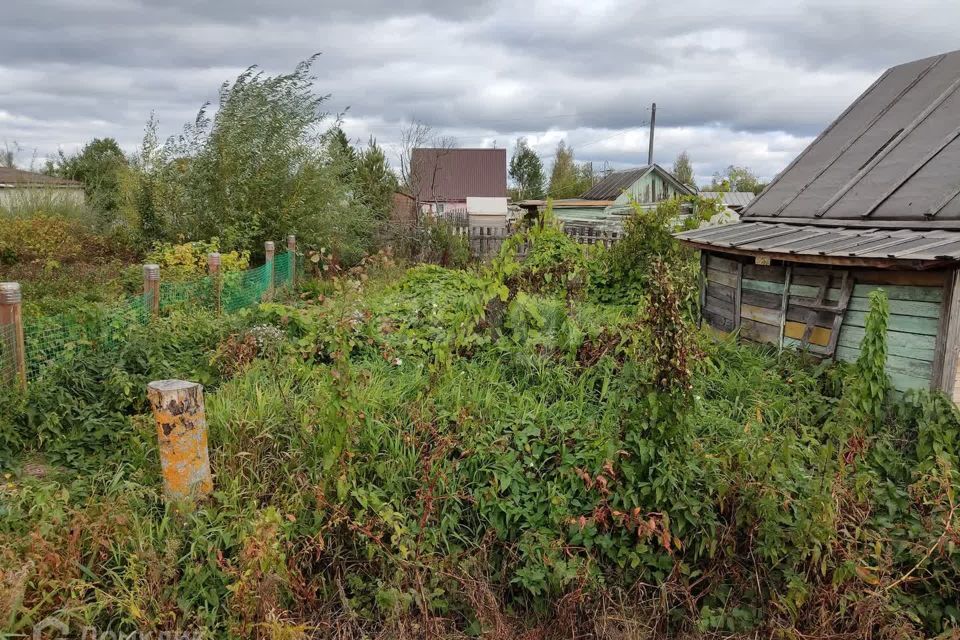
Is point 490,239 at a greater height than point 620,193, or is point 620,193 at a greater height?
point 620,193

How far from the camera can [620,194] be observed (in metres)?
29.2

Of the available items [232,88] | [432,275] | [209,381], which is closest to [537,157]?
[232,88]

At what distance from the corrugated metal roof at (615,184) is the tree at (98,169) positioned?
72.7ft

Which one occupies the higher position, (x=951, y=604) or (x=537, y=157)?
(x=537, y=157)

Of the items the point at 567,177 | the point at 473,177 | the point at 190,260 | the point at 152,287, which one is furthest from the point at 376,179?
the point at 567,177

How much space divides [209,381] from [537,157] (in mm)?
55466

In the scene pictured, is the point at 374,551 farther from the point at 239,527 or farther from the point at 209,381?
the point at 209,381

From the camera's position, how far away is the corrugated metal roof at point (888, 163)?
644cm

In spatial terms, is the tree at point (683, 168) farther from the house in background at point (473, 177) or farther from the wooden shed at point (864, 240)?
the wooden shed at point (864, 240)

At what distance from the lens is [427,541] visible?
12.9 feet

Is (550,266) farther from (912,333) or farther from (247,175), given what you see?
(247,175)

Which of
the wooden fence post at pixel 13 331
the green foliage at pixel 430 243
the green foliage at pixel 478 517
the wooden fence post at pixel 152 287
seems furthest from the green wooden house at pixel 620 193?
the wooden fence post at pixel 13 331

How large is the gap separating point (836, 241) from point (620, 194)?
935 inches

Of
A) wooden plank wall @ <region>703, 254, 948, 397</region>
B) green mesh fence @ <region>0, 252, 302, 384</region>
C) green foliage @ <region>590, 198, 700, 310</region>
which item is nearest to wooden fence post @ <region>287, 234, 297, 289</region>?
green mesh fence @ <region>0, 252, 302, 384</region>
